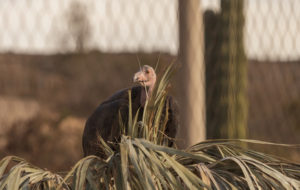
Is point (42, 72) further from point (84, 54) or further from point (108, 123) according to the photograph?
point (108, 123)

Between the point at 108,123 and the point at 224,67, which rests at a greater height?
the point at 224,67

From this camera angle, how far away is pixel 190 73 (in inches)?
118

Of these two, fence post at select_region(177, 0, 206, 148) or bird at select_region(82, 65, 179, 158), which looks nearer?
fence post at select_region(177, 0, 206, 148)

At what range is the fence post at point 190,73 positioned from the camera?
3.01 metres

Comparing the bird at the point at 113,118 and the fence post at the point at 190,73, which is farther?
the bird at the point at 113,118

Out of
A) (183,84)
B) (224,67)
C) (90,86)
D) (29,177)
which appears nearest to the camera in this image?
(29,177)

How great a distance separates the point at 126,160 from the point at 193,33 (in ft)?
4.45

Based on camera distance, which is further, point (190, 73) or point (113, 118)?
point (113, 118)

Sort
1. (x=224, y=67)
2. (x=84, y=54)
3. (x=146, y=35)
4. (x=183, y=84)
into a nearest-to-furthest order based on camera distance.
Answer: (x=183, y=84) < (x=146, y=35) < (x=224, y=67) < (x=84, y=54)

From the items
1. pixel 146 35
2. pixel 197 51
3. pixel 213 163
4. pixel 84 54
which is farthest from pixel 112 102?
pixel 84 54

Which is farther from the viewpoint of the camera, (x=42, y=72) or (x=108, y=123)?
(x=42, y=72)

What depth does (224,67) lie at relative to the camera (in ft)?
13.0

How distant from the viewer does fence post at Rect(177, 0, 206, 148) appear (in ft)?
9.88

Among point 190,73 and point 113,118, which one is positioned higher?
point 190,73
